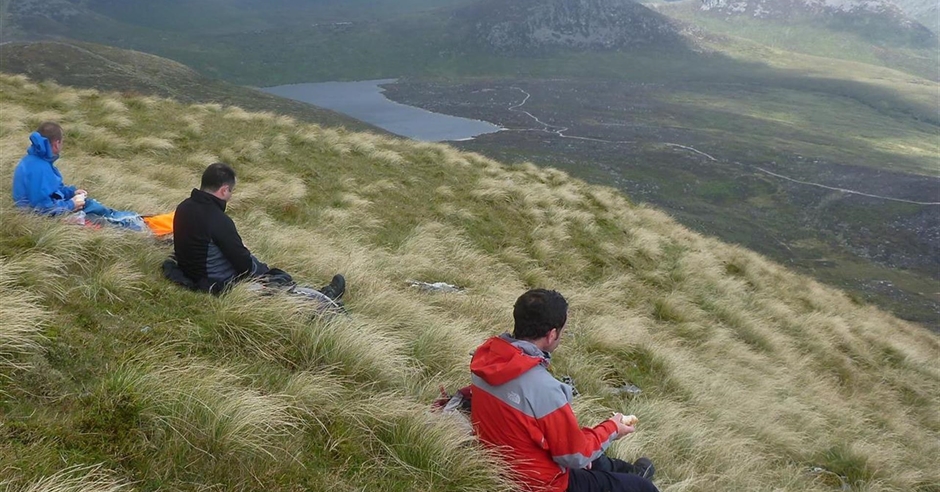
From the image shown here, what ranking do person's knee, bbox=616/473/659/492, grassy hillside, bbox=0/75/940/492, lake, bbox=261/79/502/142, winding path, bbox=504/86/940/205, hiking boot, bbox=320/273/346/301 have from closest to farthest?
grassy hillside, bbox=0/75/940/492 < person's knee, bbox=616/473/659/492 < hiking boot, bbox=320/273/346/301 < winding path, bbox=504/86/940/205 < lake, bbox=261/79/502/142

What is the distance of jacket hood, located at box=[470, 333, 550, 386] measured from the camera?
440cm

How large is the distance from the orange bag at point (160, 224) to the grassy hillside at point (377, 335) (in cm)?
76

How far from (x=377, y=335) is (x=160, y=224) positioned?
13.2ft

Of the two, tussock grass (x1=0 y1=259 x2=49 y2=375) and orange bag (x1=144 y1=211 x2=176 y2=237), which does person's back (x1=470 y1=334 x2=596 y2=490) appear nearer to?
tussock grass (x1=0 y1=259 x2=49 y2=375)

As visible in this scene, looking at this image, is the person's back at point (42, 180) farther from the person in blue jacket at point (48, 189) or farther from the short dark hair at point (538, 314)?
the short dark hair at point (538, 314)

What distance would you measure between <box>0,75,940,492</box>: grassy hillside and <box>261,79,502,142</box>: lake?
212 ft

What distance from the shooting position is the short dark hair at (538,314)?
4.69 metres

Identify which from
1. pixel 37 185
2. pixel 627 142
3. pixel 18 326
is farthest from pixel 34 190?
pixel 627 142

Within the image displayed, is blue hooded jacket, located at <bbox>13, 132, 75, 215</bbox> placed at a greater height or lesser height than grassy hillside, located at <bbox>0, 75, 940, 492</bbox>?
greater

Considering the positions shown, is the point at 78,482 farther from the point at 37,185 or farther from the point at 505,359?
the point at 37,185

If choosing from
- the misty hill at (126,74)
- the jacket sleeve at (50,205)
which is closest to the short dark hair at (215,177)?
the jacket sleeve at (50,205)

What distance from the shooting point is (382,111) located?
126500 millimetres

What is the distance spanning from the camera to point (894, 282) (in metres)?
52.4

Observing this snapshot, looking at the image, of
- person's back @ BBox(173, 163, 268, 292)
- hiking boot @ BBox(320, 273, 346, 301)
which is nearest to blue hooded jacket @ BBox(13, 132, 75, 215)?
person's back @ BBox(173, 163, 268, 292)
